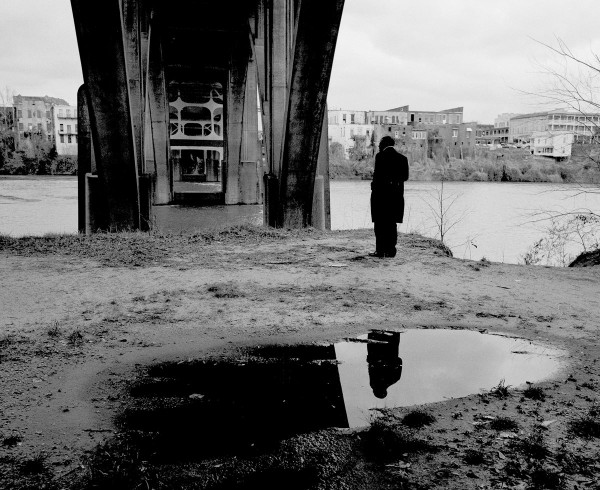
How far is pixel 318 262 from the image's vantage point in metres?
8.66

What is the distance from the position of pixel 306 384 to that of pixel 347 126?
12871 centimetres

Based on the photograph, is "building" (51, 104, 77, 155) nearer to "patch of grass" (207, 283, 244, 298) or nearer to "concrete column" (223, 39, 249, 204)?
"concrete column" (223, 39, 249, 204)

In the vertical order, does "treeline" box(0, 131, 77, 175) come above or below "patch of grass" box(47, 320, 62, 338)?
above

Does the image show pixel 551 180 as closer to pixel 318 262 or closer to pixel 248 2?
pixel 248 2

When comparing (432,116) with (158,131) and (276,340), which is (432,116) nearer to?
(158,131)

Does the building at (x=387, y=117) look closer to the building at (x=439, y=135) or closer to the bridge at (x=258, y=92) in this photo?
the building at (x=439, y=135)

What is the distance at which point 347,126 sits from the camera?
129250mm

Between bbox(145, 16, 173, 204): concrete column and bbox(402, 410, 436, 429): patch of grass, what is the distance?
74.1 feet

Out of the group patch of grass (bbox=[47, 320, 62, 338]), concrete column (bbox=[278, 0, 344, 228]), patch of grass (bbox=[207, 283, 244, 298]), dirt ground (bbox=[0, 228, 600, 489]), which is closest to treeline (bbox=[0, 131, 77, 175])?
concrete column (bbox=[278, 0, 344, 228])

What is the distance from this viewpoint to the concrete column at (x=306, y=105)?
10203 millimetres

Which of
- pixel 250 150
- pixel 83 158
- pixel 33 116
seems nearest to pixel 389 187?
pixel 83 158

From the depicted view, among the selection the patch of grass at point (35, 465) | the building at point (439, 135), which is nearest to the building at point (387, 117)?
the building at point (439, 135)

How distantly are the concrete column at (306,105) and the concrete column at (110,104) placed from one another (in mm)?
3114

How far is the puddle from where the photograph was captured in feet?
10.4
